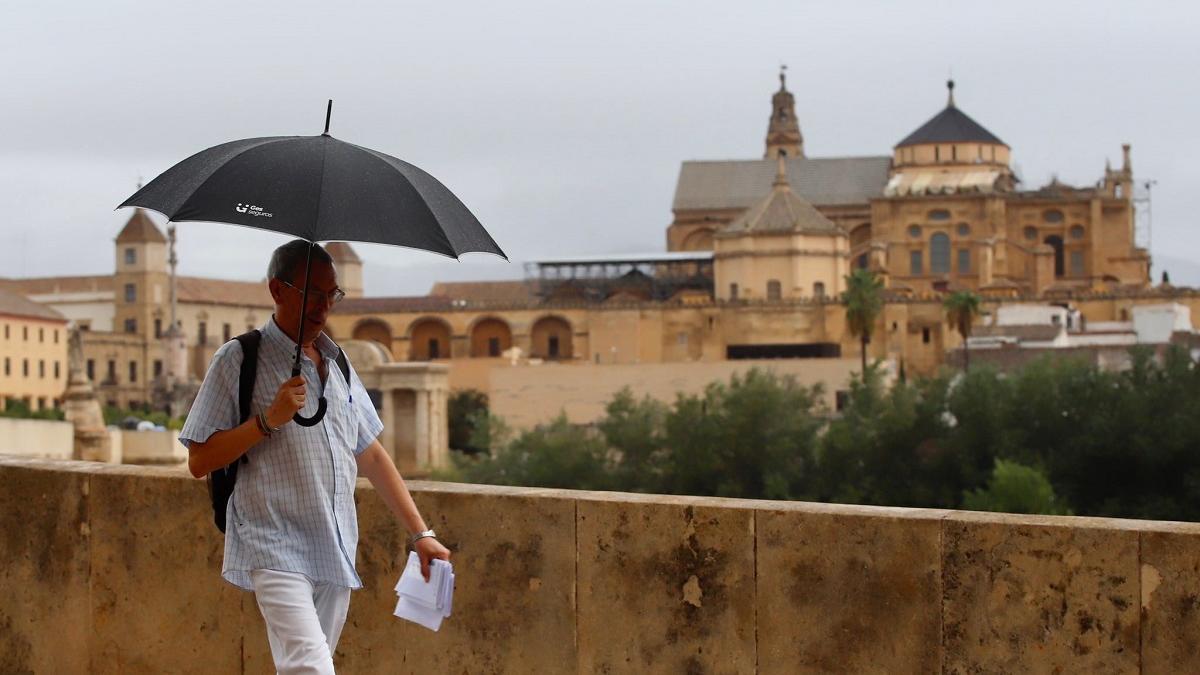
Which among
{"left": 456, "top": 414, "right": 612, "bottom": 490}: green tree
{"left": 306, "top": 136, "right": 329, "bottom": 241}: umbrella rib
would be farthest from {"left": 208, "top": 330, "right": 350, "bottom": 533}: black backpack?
{"left": 456, "top": 414, "right": 612, "bottom": 490}: green tree

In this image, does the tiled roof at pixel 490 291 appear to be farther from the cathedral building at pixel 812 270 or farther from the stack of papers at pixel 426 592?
the stack of papers at pixel 426 592

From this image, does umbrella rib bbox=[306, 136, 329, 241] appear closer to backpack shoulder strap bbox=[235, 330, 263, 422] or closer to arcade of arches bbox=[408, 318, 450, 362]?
backpack shoulder strap bbox=[235, 330, 263, 422]

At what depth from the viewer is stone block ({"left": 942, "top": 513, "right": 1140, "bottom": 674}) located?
5.89 meters

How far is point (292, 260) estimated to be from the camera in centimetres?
512

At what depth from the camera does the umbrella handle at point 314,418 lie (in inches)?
199

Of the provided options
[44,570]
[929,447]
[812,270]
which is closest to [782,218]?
[812,270]

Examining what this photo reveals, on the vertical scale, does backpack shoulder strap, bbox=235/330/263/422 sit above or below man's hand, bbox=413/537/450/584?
above

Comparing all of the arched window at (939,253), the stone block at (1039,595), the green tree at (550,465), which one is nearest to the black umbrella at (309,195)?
the stone block at (1039,595)

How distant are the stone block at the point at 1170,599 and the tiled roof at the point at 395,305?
286 ft

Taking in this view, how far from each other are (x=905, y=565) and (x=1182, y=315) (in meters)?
80.6

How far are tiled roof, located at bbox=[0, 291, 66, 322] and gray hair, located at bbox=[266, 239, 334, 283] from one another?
8283 centimetres

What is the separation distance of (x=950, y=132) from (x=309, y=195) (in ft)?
325

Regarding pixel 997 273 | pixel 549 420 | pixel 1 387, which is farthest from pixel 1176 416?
pixel 1 387

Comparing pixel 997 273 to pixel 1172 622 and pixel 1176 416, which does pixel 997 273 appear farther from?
pixel 1172 622
